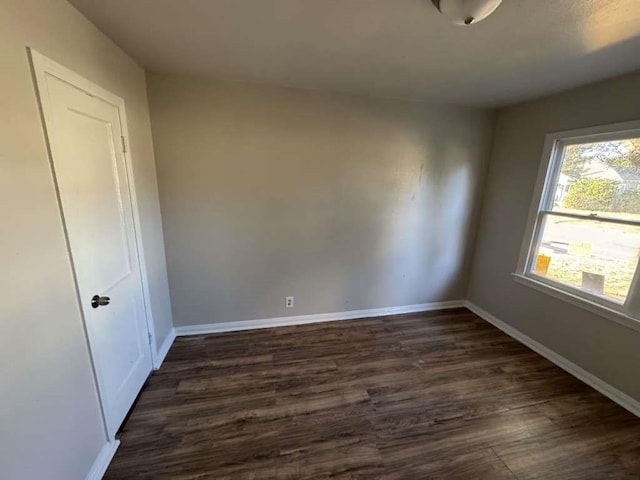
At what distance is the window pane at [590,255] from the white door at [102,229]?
11.8 ft

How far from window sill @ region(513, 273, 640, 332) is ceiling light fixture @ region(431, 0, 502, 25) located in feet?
7.70

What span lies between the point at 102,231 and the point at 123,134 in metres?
0.70

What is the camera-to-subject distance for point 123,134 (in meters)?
1.81

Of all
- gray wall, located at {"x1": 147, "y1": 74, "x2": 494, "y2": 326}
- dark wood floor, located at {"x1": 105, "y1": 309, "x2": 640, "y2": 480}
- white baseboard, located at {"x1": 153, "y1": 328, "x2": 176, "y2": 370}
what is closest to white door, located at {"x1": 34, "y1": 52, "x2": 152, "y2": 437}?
white baseboard, located at {"x1": 153, "y1": 328, "x2": 176, "y2": 370}

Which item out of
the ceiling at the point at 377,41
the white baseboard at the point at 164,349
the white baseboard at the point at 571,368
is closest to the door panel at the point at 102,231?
the white baseboard at the point at 164,349

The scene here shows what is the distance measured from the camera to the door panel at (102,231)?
128 cm

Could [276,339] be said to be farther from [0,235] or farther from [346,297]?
[0,235]

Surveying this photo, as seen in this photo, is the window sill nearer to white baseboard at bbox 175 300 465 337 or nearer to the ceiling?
white baseboard at bbox 175 300 465 337

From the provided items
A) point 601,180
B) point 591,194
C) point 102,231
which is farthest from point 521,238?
point 102,231

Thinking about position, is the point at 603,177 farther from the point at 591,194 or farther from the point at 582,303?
the point at 582,303

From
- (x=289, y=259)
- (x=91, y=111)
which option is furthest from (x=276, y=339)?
(x=91, y=111)

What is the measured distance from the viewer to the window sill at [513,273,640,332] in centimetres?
200

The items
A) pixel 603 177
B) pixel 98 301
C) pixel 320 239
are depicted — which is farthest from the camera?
pixel 320 239

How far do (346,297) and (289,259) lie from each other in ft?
2.72
